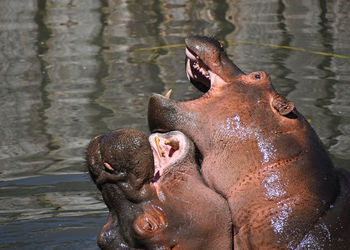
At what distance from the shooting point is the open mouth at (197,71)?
400cm

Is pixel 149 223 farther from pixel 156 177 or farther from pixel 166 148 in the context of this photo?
pixel 166 148

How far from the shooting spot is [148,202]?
10.9ft

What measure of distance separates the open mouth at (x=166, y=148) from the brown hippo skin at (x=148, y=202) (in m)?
0.09

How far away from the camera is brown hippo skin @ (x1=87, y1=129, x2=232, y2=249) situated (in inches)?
129

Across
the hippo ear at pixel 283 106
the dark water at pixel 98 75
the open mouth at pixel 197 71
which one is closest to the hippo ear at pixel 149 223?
the hippo ear at pixel 283 106

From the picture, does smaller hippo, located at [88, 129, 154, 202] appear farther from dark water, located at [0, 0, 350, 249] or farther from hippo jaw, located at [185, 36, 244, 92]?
dark water, located at [0, 0, 350, 249]

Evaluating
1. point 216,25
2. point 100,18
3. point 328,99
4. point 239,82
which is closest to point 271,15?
point 216,25

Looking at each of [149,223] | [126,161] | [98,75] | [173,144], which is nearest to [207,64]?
[173,144]

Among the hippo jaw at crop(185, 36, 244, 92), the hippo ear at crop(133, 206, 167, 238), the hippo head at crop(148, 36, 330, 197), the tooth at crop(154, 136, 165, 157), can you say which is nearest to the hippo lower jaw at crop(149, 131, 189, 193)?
the tooth at crop(154, 136, 165, 157)

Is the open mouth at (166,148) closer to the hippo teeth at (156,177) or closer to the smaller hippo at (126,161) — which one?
the hippo teeth at (156,177)

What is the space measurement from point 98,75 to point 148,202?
19.1 feet

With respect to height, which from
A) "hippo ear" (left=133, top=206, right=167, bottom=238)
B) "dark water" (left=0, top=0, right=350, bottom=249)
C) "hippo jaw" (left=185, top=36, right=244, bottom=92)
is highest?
"hippo jaw" (left=185, top=36, right=244, bottom=92)

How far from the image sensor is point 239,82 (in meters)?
3.83

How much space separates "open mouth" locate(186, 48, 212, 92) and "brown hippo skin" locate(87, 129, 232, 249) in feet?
2.39
